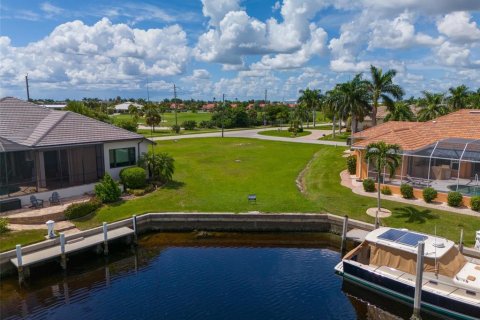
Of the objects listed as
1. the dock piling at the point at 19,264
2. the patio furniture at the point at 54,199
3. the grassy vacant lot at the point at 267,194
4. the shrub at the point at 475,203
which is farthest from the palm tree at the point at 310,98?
the dock piling at the point at 19,264

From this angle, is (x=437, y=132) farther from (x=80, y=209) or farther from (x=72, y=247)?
(x=72, y=247)

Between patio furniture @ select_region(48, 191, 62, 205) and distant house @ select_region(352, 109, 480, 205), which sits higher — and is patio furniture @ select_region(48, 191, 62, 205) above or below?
below

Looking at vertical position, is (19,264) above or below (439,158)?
below

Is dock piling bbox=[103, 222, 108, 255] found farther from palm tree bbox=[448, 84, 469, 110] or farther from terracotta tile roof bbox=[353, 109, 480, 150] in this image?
palm tree bbox=[448, 84, 469, 110]

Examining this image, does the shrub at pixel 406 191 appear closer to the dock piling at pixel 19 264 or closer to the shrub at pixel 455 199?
the shrub at pixel 455 199

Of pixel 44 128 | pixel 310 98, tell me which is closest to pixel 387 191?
pixel 44 128

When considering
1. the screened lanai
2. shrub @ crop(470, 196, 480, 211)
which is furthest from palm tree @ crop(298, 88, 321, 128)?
shrub @ crop(470, 196, 480, 211)
